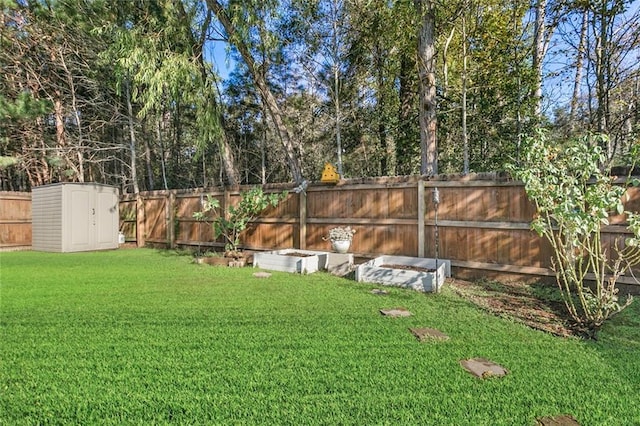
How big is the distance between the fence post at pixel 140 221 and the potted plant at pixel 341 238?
5.77 m

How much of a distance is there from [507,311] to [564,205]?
3.86ft

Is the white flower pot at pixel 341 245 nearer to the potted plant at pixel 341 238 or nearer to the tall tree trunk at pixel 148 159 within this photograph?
the potted plant at pixel 341 238

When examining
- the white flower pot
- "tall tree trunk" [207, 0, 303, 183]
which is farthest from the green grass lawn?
"tall tree trunk" [207, 0, 303, 183]

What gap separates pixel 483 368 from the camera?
2.15 m

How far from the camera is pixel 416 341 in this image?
8.52ft

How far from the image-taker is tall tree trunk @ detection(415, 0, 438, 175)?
5.62m

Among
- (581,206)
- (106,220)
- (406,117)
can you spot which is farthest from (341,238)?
(106,220)

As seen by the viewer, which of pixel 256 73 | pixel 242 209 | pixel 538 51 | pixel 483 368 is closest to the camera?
pixel 483 368

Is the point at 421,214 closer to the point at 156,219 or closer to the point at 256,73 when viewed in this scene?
the point at 256,73

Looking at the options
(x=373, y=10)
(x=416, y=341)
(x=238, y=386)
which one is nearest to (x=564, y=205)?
(x=416, y=341)

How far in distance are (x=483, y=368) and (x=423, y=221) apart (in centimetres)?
301

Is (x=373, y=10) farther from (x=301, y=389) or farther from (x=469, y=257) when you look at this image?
(x=301, y=389)

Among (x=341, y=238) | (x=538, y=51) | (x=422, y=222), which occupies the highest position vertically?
(x=538, y=51)

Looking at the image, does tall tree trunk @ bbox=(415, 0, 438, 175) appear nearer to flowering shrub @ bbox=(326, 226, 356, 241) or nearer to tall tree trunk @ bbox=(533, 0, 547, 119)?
flowering shrub @ bbox=(326, 226, 356, 241)
